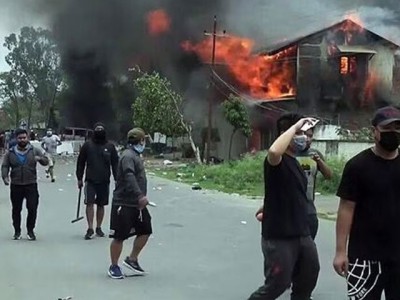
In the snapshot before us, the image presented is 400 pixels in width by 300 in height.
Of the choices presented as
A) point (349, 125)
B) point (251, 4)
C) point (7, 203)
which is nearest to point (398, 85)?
point (349, 125)

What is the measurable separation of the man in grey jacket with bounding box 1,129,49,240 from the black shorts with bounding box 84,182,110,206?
0.64m

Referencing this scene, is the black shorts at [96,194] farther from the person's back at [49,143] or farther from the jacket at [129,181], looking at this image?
the person's back at [49,143]

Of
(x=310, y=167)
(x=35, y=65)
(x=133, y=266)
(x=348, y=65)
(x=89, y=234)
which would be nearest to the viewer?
Answer: (x=310, y=167)

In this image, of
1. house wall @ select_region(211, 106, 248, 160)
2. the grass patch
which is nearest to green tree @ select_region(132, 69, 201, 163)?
house wall @ select_region(211, 106, 248, 160)

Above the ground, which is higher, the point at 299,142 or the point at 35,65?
the point at 35,65

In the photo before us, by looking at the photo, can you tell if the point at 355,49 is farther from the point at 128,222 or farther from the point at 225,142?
the point at 128,222

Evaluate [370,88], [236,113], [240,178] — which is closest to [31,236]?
[240,178]

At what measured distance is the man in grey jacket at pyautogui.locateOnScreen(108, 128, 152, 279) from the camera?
7070mm

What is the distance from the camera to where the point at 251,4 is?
40.5 meters

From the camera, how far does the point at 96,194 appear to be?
981 cm

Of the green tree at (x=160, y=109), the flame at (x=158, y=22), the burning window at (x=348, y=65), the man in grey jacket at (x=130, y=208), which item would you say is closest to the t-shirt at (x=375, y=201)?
the man in grey jacket at (x=130, y=208)

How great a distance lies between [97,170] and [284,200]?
5263mm

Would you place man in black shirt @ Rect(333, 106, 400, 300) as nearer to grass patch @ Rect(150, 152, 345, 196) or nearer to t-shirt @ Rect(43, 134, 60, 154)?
grass patch @ Rect(150, 152, 345, 196)

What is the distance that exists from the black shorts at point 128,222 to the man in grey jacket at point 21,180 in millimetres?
2597
